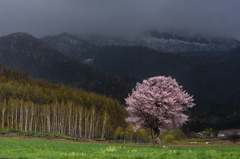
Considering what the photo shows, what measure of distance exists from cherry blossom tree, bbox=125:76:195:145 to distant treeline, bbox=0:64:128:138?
75838mm

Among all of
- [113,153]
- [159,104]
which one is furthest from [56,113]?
[113,153]

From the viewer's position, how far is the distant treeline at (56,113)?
113438 mm

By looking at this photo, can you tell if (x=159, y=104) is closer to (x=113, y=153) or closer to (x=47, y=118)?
(x=113, y=153)

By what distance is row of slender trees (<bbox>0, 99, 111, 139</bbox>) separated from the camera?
365ft

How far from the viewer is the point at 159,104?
128ft

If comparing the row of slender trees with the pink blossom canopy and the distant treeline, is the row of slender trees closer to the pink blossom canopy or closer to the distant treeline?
the distant treeline

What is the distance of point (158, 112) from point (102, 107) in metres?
110

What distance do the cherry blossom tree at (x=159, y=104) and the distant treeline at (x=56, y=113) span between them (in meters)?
75.8

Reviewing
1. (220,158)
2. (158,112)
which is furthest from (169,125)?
(220,158)

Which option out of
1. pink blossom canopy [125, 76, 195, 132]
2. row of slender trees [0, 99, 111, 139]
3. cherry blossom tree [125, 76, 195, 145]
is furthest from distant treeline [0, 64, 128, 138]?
pink blossom canopy [125, 76, 195, 132]

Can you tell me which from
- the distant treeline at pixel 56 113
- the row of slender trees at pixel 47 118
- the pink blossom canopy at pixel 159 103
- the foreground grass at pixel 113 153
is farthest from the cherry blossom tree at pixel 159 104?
the distant treeline at pixel 56 113

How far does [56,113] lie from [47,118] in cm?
783

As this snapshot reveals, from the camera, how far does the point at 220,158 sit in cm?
1536

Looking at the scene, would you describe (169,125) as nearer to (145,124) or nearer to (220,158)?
(145,124)
